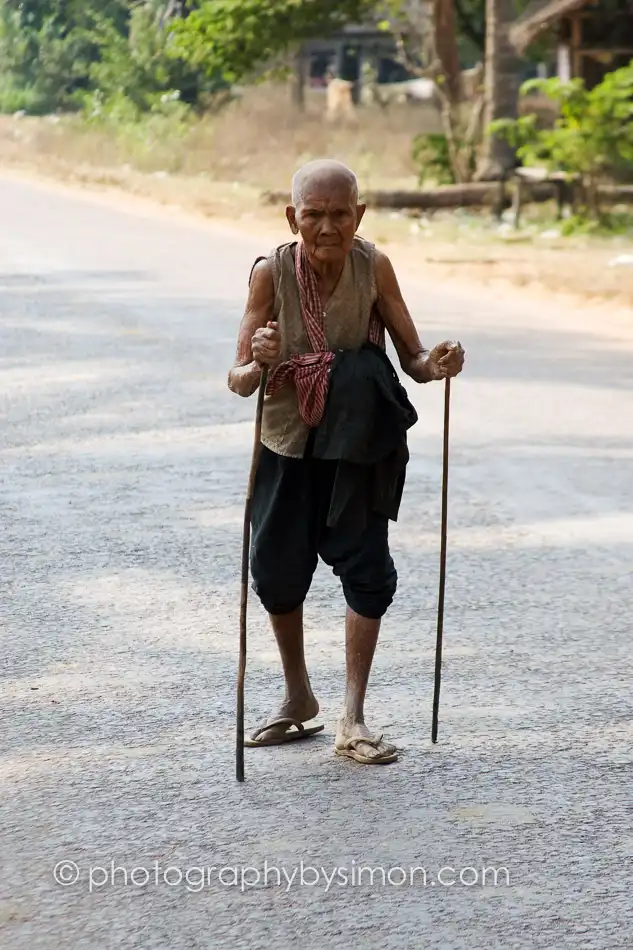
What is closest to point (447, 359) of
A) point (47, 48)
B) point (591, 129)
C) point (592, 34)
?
point (591, 129)

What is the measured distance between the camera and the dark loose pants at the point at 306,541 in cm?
457

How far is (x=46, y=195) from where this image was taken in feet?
105

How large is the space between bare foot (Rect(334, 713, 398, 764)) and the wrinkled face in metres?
1.24

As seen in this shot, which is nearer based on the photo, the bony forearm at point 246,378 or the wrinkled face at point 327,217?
the wrinkled face at point 327,217

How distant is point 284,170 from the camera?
3675cm

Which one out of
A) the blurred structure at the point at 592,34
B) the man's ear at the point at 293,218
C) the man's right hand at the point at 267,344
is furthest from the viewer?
the blurred structure at the point at 592,34

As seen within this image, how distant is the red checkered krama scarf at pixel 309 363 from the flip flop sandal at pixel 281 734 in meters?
0.86

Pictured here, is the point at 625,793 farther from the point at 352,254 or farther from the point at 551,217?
the point at 551,217

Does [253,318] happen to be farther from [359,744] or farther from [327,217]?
[359,744]

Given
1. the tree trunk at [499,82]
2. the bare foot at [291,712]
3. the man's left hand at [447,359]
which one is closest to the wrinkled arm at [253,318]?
the man's left hand at [447,359]

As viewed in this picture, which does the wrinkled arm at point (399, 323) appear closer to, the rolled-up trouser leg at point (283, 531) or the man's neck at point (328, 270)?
the man's neck at point (328, 270)

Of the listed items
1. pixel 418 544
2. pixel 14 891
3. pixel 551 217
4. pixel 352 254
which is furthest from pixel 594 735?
pixel 551 217

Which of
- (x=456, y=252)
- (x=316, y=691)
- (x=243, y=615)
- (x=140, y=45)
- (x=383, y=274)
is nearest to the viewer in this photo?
(x=243, y=615)

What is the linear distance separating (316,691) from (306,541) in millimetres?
865
